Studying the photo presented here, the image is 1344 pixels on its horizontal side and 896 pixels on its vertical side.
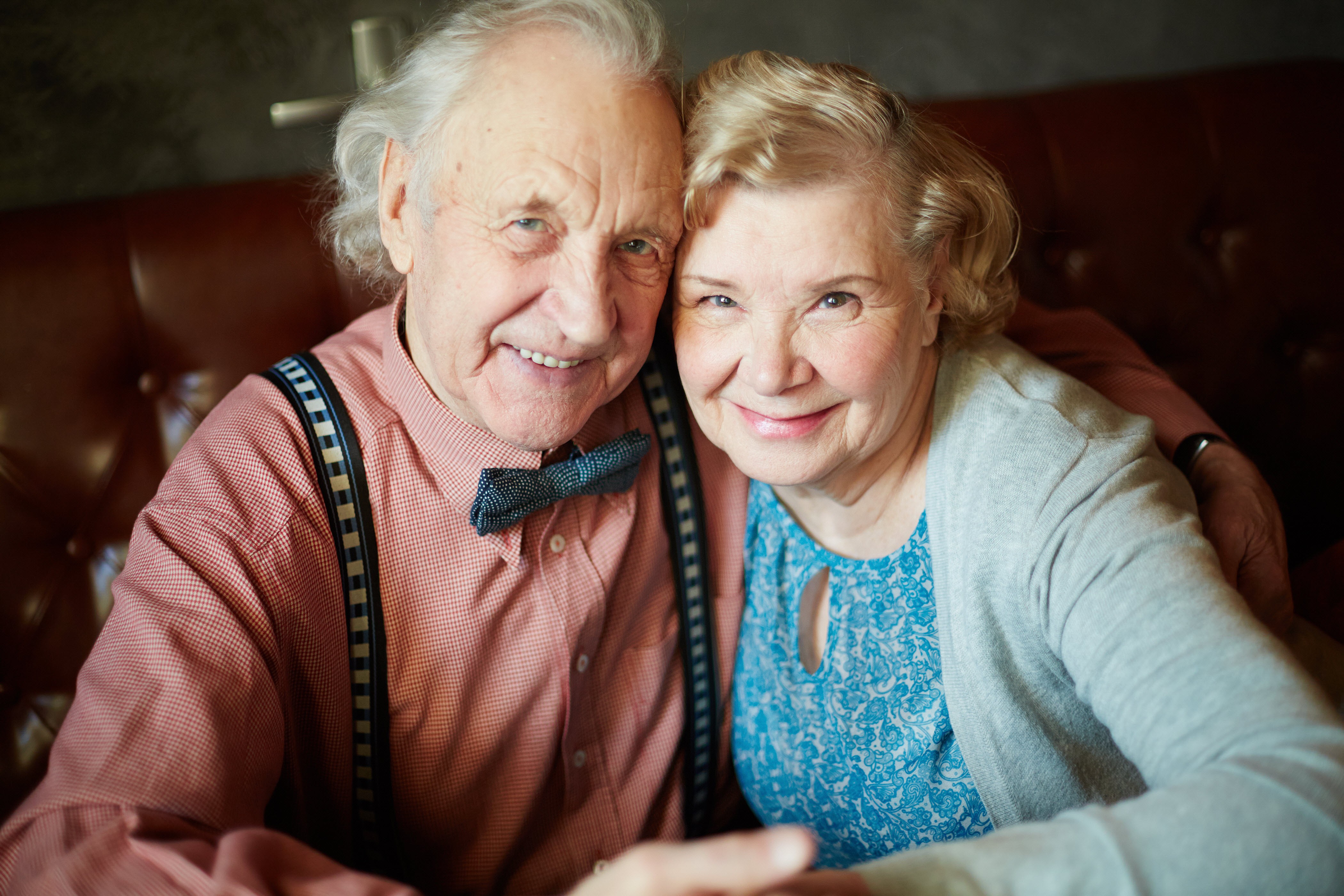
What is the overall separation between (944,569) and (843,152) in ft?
1.69

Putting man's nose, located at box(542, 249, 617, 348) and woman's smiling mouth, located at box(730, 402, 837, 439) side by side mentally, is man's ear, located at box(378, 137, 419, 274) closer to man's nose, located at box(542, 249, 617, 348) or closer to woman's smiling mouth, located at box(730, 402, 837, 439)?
man's nose, located at box(542, 249, 617, 348)

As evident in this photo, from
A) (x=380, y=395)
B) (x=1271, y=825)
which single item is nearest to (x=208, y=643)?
(x=380, y=395)

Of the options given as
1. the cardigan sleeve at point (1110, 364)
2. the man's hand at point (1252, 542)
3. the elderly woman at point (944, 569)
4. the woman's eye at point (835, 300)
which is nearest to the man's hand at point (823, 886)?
the elderly woman at point (944, 569)

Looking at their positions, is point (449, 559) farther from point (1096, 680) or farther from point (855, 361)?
point (1096, 680)

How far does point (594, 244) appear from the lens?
1055mm

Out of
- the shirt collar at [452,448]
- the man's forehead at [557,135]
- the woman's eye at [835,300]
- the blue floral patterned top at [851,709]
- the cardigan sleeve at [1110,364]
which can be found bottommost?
the blue floral patterned top at [851,709]

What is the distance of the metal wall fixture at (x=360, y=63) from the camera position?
1.79m

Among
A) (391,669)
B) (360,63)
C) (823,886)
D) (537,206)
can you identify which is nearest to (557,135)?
(537,206)

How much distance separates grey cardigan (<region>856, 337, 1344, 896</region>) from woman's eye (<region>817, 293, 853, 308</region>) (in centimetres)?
23

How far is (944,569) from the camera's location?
1153 mm

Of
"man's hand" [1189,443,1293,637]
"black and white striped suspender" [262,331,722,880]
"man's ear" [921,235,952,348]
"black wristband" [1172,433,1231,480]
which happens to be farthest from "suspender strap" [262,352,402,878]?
"black wristband" [1172,433,1231,480]

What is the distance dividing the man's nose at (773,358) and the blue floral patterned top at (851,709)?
1.00ft

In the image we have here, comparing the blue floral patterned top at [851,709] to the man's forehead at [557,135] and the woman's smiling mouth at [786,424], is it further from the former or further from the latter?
the man's forehead at [557,135]

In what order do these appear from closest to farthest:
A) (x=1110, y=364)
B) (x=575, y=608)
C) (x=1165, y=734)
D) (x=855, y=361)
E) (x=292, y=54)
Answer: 1. (x=1165, y=734)
2. (x=855, y=361)
3. (x=575, y=608)
4. (x=1110, y=364)
5. (x=292, y=54)
